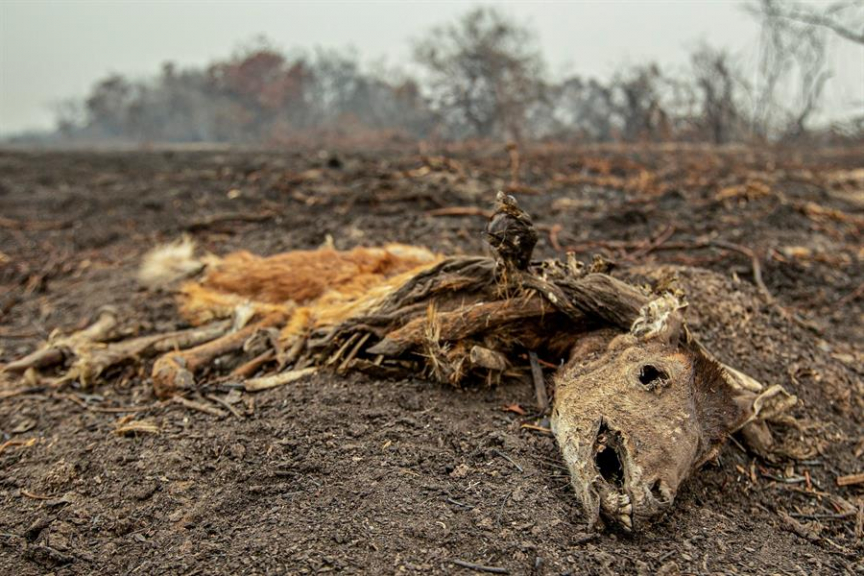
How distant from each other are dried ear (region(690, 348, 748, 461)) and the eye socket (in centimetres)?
19

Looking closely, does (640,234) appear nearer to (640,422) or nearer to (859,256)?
(859,256)

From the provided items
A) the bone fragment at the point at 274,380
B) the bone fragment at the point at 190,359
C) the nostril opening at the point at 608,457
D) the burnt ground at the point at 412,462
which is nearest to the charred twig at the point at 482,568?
the burnt ground at the point at 412,462

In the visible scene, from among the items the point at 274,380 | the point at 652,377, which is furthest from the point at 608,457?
the point at 274,380

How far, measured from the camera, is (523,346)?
3.41m

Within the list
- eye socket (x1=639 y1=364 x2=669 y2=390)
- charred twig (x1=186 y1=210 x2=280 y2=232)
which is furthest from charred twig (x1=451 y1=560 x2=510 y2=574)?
charred twig (x1=186 y1=210 x2=280 y2=232)

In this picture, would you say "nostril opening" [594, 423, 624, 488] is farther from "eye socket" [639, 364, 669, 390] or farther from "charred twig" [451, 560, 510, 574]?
"charred twig" [451, 560, 510, 574]

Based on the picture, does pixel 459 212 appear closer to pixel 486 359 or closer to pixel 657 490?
pixel 486 359

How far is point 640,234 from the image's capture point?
6363mm

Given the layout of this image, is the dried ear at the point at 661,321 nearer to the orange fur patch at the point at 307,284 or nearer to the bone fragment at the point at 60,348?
the orange fur patch at the point at 307,284

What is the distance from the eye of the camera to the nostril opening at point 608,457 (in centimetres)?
247

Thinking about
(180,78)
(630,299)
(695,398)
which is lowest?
(695,398)

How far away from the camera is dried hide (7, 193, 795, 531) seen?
8.27 feet

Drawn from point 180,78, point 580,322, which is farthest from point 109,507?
point 180,78

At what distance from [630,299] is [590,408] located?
0.75 metres
